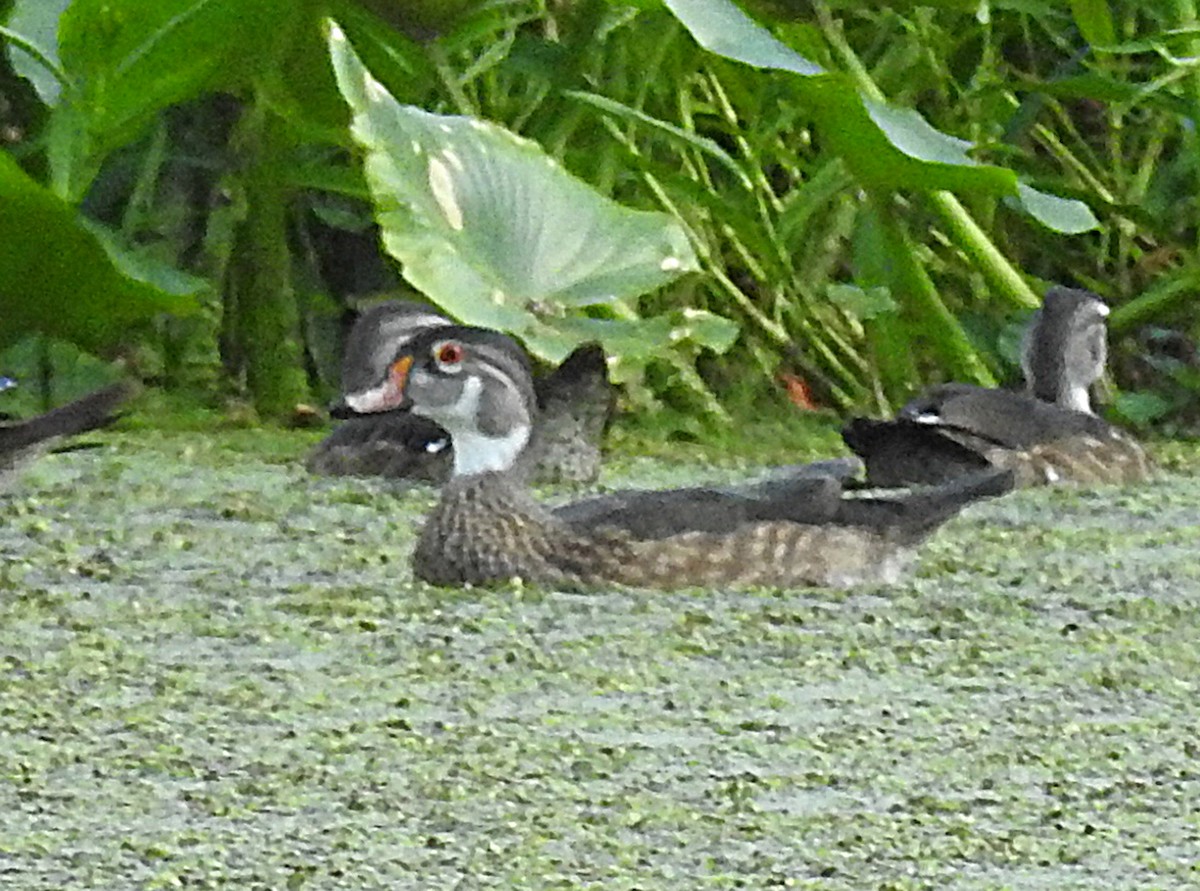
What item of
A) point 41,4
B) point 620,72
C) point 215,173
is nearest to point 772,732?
point 41,4

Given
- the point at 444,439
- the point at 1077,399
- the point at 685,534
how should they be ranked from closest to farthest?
the point at 685,534 < the point at 444,439 < the point at 1077,399

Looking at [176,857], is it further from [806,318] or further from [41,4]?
[806,318]

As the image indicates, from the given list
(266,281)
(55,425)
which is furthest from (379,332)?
(55,425)

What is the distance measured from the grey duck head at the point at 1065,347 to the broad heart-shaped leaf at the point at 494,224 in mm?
718

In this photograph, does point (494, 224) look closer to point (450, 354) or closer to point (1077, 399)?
point (450, 354)

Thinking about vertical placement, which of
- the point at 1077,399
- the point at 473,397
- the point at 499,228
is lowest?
the point at 1077,399

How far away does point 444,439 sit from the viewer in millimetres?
4082

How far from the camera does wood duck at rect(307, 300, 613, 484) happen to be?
13.3 feet

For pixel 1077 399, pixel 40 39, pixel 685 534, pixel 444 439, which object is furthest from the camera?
pixel 1077 399

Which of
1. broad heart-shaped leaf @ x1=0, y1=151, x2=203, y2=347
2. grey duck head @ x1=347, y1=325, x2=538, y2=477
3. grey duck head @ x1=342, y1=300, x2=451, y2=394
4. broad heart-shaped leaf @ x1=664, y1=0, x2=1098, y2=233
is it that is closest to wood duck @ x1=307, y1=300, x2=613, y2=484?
grey duck head @ x1=342, y1=300, x2=451, y2=394

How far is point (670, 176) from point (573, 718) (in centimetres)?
175

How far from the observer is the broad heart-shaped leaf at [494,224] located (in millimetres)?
3727

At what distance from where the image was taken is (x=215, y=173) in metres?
4.98

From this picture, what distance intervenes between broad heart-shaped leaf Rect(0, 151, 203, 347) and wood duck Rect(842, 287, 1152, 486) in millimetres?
1063
